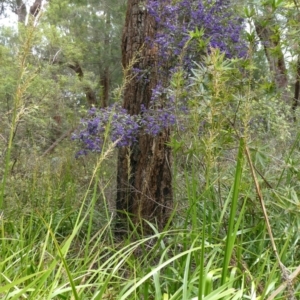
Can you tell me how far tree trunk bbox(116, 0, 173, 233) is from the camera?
3.42 meters

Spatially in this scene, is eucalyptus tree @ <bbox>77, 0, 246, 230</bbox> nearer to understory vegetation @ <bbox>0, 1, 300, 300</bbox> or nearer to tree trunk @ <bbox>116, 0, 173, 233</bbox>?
tree trunk @ <bbox>116, 0, 173, 233</bbox>

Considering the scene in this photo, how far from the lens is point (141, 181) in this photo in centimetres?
351

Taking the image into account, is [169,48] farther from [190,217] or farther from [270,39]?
[190,217]

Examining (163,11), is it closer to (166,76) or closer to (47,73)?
(166,76)

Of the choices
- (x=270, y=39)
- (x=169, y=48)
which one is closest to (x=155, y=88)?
(x=169, y=48)

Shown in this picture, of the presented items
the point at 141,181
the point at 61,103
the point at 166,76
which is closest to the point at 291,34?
the point at 166,76

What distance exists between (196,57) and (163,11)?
1.45 ft

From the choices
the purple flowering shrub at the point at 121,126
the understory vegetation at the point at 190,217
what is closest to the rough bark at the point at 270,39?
the understory vegetation at the point at 190,217

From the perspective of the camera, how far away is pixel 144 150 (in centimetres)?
350

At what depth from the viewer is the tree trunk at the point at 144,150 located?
3.42 m

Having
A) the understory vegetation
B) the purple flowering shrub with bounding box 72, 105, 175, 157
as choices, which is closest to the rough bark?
the understory vegetation

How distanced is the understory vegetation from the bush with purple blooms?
0.09m

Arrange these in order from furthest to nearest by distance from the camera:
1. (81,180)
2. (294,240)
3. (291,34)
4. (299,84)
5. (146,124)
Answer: (299,84), (81,180), (146,124), (291,34), (294,240)

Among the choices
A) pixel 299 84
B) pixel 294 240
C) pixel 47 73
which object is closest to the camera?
pixel 294 240
